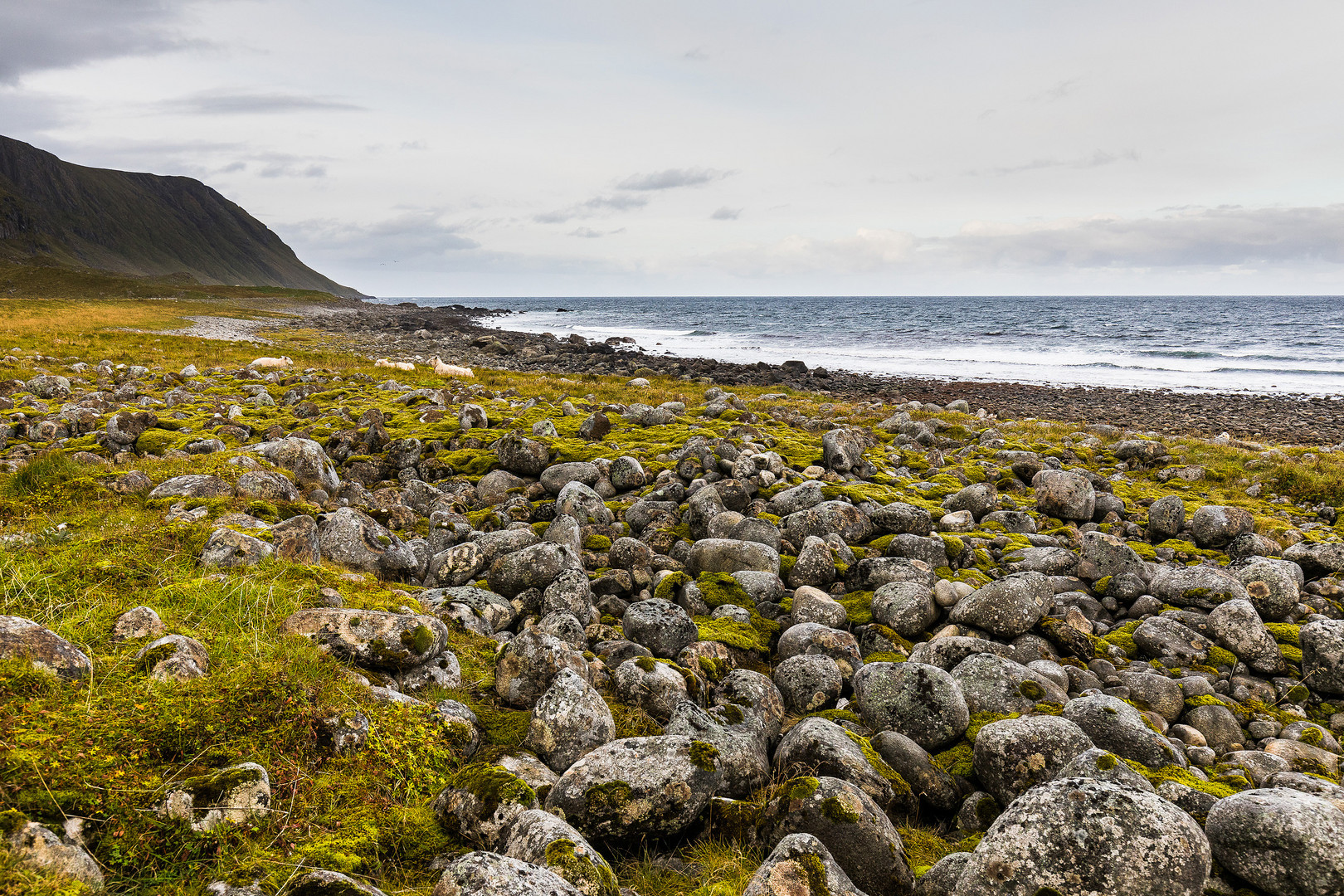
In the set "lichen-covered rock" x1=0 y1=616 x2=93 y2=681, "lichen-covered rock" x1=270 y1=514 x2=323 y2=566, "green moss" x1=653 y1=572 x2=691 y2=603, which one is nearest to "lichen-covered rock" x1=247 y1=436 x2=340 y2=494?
"lichen-covered rock" x1=270 y1=514 x2=323 y2=566

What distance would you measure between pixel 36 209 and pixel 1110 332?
247357mm

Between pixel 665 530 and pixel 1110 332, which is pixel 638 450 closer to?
pixel 665 530

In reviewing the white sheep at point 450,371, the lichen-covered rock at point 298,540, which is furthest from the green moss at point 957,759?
the white sheep at point 450,371

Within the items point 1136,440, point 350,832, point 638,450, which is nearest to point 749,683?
point 350,832

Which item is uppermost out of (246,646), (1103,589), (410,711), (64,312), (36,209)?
(36,209)

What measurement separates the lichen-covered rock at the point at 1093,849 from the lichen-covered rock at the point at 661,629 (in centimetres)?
350

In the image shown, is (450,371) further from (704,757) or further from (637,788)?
(637,788)

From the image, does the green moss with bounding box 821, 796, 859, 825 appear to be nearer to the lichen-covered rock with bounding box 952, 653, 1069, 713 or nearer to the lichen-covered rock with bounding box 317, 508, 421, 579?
the lichen-covered rock with bounding box 952, 653, 1069, 713

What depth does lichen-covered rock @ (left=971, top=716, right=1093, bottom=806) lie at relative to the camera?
202 inches

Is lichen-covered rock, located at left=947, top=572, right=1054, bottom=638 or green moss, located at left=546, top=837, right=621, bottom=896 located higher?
green moss, located at left=546, top=837, right=621, bottom=896

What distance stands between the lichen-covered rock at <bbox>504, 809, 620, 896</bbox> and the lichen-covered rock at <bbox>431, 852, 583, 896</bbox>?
172mm

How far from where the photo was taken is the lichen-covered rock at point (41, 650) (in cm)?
367

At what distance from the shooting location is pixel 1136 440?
18.1m

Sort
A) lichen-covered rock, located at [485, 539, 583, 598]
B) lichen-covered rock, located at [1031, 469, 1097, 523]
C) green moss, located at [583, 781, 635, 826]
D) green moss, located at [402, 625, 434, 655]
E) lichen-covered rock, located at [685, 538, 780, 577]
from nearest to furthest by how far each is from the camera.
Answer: green moss, located at [583, 781, 635, 826] < green moss, located at [402, 625, 434, 655] < lichen-covered rock, located at [485, 539, 583, 598] < lichen-covered rock, located at [685, 538, 780, 577] < lichen-covered rock, located at [1031, 469, 1097, 523]
